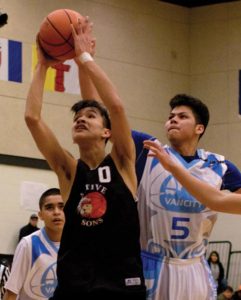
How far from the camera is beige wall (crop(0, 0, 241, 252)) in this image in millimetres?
17562

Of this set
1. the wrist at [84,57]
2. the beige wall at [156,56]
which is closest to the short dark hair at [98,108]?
the wrist at [84,57]

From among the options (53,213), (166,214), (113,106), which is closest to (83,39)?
(113,106)

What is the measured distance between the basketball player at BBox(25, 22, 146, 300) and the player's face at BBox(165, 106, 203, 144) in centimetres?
98

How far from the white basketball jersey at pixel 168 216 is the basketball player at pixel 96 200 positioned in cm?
86

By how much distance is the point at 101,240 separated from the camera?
576cm

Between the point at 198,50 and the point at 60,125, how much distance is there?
157 inches

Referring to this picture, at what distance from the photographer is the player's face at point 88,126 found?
595 cm

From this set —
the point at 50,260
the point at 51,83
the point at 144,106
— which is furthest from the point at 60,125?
the point at 50,260

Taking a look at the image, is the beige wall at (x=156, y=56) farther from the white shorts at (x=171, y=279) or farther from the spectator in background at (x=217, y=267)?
the white shorts at (x=171, y=279)

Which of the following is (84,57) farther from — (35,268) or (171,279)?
(35,268)

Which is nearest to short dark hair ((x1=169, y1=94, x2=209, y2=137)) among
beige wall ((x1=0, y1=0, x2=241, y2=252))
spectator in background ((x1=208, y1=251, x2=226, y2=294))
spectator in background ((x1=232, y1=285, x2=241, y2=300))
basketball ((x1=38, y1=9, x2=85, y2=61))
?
basketball ((x1=38, y1=9, x2=85, y2=61))

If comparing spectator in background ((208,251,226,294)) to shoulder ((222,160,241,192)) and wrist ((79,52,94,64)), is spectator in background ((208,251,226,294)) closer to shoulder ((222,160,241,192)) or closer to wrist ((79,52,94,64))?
shoulder ((222,160,241,192))

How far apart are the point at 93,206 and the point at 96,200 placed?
4 cm

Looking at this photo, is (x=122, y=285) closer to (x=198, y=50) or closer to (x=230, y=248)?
(x=230, y=248)
